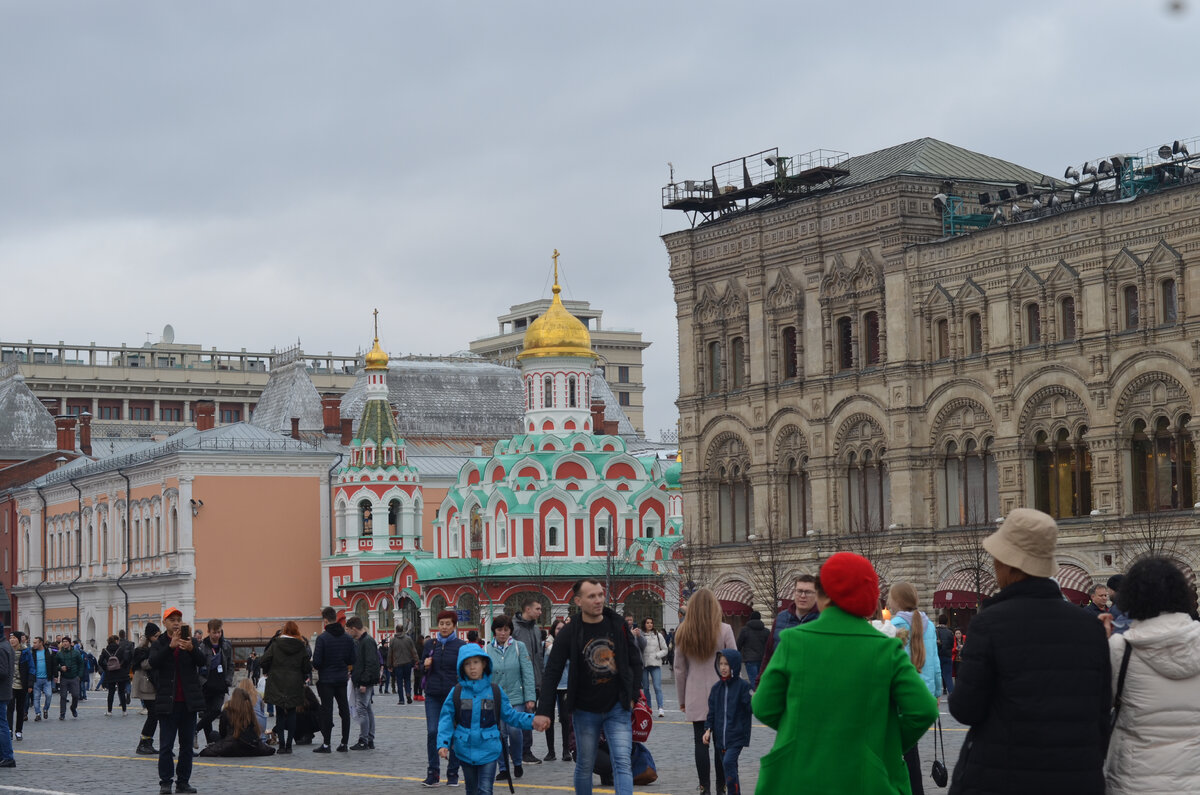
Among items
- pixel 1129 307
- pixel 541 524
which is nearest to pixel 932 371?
pixel 1129 307

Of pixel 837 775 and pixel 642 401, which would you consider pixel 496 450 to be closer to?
pixel 837 775

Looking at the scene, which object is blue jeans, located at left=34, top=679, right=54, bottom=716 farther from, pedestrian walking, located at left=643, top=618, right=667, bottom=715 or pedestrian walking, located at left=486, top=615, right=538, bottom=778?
pedestrian walking, located at left=486, top=615, right=538, bottom=778

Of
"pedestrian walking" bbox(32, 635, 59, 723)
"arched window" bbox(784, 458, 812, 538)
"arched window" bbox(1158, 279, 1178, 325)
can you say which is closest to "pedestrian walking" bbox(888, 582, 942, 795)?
"pedestrian walking" bbox(32, 635, 59, 723)

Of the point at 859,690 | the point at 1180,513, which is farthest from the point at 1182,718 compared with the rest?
the point at 1180,513

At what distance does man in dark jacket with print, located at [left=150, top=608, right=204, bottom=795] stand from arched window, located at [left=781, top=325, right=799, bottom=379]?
117ft

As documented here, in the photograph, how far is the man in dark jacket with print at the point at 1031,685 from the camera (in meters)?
7.13

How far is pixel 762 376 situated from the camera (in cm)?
5172

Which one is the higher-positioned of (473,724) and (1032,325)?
(1032,325)

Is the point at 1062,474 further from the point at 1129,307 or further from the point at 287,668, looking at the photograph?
the point at 287,668

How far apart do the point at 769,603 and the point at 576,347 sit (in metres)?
19.6

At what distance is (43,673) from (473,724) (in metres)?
20.1

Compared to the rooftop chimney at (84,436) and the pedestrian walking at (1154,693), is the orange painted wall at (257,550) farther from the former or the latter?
the pedestrian walking at (1154,693)

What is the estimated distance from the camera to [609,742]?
1241 cm

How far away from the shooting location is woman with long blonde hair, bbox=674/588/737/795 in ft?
44.2
